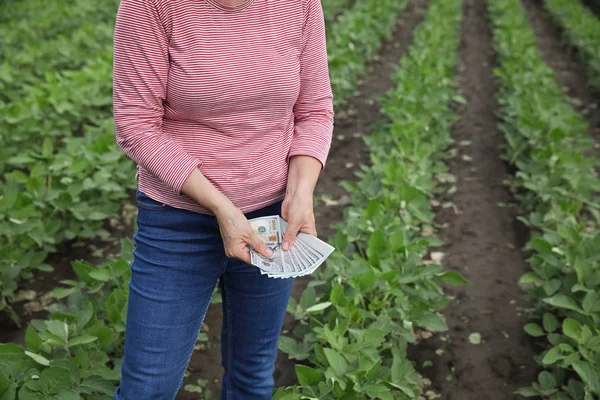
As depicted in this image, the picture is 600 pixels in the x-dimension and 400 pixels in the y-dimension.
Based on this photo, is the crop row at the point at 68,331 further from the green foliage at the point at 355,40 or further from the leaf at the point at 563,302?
the green foliage at the point at 355,40

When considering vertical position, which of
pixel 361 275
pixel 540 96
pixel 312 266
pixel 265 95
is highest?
pixel 265 95

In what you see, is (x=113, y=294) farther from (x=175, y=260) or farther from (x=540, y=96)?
(x=540, y=96)

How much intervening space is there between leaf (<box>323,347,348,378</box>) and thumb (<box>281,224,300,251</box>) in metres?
0.71

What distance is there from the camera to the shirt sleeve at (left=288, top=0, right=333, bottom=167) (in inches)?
60.7

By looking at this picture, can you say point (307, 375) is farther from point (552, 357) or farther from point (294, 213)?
point (552, 357)

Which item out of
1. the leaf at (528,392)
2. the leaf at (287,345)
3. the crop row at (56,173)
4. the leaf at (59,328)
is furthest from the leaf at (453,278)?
the crop row at (56,173)

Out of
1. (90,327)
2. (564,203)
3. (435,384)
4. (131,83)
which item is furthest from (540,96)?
(131,83)

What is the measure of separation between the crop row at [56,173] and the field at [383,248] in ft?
0.05

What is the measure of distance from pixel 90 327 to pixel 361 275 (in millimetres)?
1071

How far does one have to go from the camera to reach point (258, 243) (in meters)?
1.46

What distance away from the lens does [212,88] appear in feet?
4.47

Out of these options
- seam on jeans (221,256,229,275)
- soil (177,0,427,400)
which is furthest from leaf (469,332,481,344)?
seam on jeans (221,256,229,275)

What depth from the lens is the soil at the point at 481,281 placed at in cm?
281

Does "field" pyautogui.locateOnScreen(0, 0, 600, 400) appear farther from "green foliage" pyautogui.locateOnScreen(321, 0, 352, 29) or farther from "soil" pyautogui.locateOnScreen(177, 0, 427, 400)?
"green foliage" pyautogui.locateOnScreen(321, 0, 352, 29)
